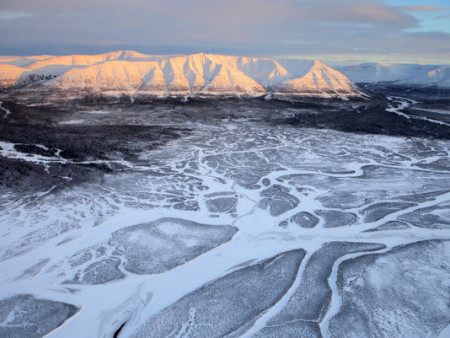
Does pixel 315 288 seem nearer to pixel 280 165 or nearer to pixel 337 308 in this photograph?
pixel 337 308

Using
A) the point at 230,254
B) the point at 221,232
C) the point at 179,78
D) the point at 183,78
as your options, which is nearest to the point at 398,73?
the point at 183,78

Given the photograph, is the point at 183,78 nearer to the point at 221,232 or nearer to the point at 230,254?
the point at 221,232

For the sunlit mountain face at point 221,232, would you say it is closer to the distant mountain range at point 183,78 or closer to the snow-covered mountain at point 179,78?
the distant mountain range at point 183,78

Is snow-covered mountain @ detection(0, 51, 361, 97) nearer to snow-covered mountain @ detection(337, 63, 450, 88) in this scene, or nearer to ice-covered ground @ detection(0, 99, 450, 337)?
ice-covered ground @ detection(0, 99, 450, 337)

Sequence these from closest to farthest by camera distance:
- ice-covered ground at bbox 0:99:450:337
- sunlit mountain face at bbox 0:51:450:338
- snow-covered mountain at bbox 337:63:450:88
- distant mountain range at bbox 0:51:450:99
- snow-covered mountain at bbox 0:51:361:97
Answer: ice-covered ground at bbox 0:99:450:337, sunlit mountain face at bbox 0:51:450:338, distant mountain range at bbox 0:51:450:99, snow-covered mountain at bbox 0:51:361:97, snow-covered mountain at bbox 337:63:450:88

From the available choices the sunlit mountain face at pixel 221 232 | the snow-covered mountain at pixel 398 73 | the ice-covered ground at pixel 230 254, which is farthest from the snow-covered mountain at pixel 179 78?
the snow-covered mountain at pixel 398 73

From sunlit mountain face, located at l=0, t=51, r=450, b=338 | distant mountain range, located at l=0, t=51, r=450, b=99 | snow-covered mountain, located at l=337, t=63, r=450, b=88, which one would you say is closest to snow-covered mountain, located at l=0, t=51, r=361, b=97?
distant mountain range, located at l=0, t=51, r=450, b=99
